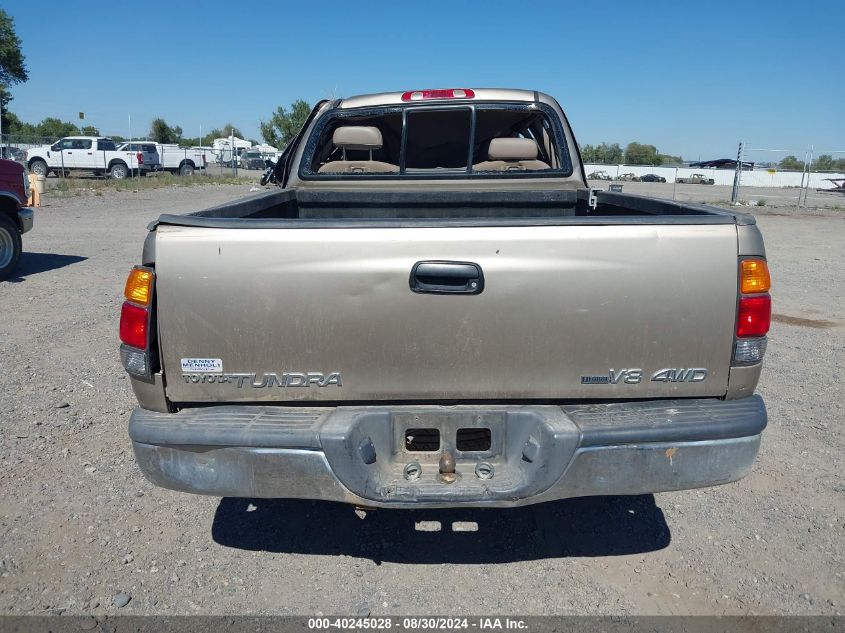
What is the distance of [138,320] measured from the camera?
2.47 meters

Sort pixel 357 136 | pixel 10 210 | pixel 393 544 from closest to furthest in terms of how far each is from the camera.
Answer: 1. pixel 393 544
2. pixel 357 136
3. pixel 10 210

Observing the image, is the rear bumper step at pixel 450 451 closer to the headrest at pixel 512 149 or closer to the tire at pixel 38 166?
the headrest at pixel 512 149

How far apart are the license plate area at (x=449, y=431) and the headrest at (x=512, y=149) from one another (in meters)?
2.32

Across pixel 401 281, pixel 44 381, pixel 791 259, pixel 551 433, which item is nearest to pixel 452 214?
pixel 401 281

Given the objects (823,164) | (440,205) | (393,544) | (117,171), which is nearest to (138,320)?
(393,544)

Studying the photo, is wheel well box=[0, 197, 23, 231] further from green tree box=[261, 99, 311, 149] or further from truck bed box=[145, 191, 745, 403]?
green tree box=[261, 99, 311, 149]

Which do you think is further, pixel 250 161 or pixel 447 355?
pixel 250 161

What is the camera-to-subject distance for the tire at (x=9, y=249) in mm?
8680

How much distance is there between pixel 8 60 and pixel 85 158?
26169 mm

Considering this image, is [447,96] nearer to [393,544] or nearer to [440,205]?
[440,205]

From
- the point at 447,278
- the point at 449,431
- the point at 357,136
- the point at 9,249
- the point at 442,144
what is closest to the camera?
the point at 447,278

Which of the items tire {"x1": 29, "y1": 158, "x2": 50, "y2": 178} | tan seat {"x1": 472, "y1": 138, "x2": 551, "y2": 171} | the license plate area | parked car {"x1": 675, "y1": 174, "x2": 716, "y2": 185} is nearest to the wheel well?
tan seat {"x1": 472, "y1": 138, "x2": 551, "y2": 171}

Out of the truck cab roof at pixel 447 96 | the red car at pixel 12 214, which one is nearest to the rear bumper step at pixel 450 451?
the truck cab roof at pixel 447 96

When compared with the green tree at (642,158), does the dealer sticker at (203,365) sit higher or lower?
lower
